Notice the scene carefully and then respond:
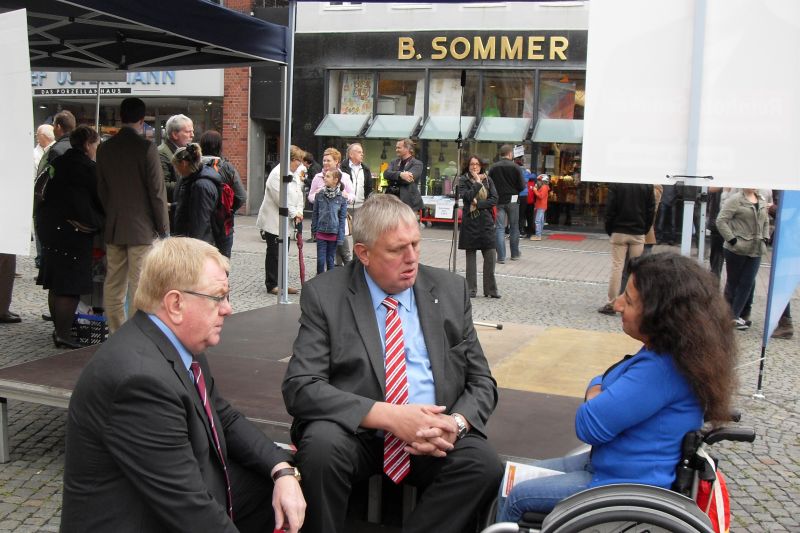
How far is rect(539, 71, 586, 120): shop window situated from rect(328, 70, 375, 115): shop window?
4221 mm

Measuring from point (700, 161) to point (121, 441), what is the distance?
3143 millimetres

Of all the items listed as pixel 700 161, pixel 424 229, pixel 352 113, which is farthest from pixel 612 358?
pixel 352 113

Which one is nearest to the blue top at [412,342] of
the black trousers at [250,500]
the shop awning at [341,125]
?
the black trousers at [250,500]

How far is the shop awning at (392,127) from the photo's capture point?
20.0m

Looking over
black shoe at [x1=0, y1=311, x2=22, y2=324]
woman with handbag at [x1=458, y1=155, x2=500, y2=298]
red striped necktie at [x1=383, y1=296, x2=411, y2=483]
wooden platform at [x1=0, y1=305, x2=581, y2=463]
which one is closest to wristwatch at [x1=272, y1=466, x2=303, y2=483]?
red striped necktie at [x1=383, y1=296, x2=411, y2=483]

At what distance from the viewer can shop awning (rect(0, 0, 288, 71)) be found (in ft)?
19.0

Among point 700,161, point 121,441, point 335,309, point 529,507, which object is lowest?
point 529,507

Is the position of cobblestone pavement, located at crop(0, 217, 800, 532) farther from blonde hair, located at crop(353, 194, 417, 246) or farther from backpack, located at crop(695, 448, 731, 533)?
blonde hair, located at crop(353, 194, 417, 246)

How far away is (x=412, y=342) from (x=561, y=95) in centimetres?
1690

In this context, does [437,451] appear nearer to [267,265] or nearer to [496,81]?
[267,265]

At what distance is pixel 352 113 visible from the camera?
20781 millimetres

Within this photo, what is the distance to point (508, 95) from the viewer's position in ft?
64.5

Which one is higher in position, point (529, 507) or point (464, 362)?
point (464, 362)

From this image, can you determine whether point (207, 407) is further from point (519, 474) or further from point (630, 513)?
point (630, 513)
